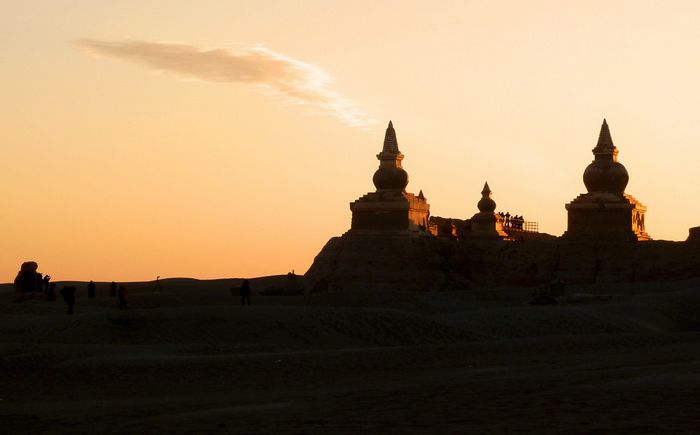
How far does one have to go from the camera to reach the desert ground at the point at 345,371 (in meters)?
14.2

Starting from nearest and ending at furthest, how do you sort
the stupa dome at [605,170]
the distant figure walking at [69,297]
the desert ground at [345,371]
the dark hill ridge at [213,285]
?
the desert ground at [345,371] → the distant figure walking at [69,297] → the dark hill ridge at [213,285] → the stupa dome at [605,170]

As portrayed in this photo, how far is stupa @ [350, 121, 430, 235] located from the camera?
70.1m

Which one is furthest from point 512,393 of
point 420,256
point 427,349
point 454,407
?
point 420,256

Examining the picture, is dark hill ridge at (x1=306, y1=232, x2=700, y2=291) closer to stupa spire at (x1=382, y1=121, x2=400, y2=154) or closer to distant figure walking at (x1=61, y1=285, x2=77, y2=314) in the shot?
stupa spire at (x1=382, y1=121, x2=400, y2=154)

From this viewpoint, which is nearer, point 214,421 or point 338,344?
point 214,421

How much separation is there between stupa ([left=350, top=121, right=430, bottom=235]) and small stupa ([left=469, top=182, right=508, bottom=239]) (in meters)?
3.38

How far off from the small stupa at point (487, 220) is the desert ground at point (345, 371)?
3334 centimetres

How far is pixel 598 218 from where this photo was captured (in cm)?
6669

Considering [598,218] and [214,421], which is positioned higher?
[598,218]

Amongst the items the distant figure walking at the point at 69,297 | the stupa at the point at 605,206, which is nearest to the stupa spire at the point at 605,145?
the stupa at the point at 605,206

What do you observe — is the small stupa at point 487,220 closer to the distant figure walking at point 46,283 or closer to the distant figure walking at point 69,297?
the distant figure walking at point 46,283

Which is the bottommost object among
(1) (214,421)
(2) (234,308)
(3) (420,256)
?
(1) (214,421)

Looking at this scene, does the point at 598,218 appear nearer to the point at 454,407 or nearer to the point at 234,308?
the point at 234,308

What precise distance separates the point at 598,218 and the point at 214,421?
53.8 metres
